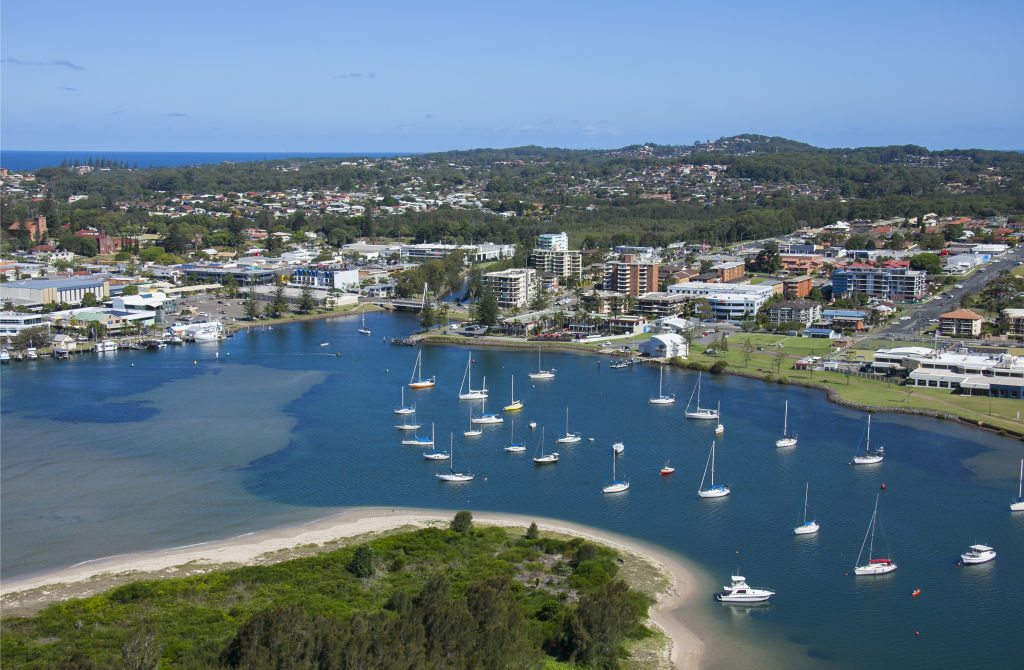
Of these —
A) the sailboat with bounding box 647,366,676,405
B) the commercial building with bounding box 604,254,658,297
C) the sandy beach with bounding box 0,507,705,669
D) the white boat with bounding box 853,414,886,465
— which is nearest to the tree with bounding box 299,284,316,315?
the commercial building with bounding box 604,254,658,297

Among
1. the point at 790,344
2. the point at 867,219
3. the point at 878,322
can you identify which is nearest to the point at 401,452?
the point at 790,344

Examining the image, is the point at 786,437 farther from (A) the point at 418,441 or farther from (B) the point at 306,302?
(B) the point at 306,302

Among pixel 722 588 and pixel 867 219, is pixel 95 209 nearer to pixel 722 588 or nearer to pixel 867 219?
pixel 867 219

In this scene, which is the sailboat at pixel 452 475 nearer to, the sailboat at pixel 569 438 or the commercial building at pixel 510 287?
the sailboat at pixel 569 438

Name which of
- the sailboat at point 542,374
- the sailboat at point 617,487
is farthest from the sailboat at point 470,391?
the sailboat at point 617,487

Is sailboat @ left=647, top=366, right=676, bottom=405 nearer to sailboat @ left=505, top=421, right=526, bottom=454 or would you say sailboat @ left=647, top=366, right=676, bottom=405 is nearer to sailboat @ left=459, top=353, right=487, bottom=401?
sailboat @ left=459, top=353, right=487, bottom=401

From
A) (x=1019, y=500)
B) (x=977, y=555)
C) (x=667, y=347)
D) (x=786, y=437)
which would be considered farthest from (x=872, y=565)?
(x=667, y=347)
